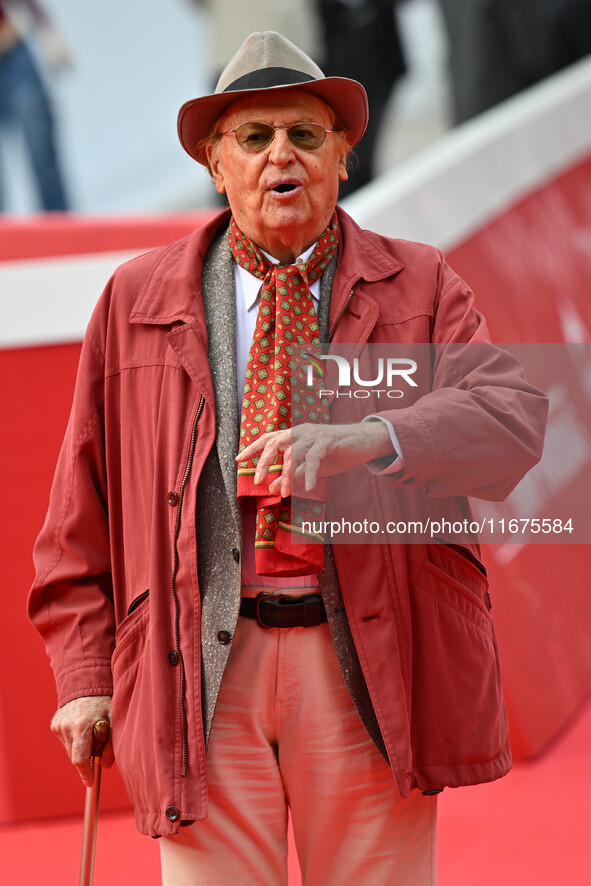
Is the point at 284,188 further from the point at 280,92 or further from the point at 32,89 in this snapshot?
the point at 32,89

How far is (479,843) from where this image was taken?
333 cm

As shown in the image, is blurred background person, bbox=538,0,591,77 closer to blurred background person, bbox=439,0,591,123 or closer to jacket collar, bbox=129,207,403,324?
blurred background person, bbox=439,0,591,123

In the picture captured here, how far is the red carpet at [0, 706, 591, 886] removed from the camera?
3170mm

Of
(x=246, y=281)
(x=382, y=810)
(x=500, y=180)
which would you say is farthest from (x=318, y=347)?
(x=500, y=180)

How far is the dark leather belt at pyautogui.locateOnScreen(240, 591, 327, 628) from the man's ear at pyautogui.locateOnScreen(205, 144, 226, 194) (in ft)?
2.47

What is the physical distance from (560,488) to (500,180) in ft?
3.81

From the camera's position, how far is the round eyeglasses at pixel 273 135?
2176mm

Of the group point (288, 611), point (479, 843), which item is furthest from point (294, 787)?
point (479, 843)

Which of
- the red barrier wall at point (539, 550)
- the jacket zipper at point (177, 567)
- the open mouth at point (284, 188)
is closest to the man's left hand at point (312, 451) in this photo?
the jacket zipper at point (177, 567)

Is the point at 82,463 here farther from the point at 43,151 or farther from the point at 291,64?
the point at 43,151

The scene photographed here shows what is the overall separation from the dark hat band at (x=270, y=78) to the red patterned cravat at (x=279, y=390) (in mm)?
251

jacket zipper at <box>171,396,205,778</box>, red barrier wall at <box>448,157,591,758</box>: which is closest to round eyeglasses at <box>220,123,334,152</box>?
jacket zipper at <box>171,396,205,778</box>

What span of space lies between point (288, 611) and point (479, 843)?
1.54 meters

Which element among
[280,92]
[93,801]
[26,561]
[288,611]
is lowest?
[93,801]
